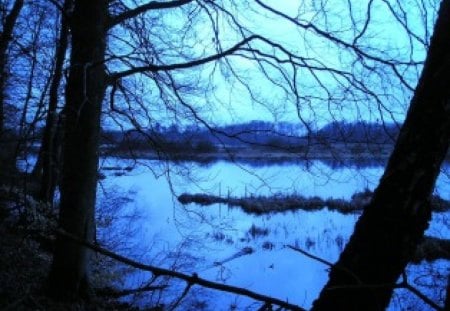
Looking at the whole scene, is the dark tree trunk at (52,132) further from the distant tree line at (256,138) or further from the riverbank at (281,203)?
the riverbank at (281,203)

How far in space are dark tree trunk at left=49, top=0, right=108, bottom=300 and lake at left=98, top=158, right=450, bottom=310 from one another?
4.47 ft

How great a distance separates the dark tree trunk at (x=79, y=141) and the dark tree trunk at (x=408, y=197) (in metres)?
6.13

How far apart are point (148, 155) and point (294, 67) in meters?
3.69

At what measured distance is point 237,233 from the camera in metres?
19.3

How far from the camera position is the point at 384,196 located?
1943 mm

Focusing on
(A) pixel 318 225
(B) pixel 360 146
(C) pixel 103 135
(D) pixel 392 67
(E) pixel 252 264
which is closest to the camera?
(D) pixel 392 67

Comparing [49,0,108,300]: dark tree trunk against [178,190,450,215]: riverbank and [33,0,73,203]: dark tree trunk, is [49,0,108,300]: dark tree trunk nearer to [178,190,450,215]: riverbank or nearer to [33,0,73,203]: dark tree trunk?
[33,0,73,203]: dark tree trunk

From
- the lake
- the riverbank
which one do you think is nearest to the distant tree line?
the lake

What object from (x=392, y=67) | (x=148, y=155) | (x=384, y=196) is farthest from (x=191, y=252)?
(x=384, y=196)

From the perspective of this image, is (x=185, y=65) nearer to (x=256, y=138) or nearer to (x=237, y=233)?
(x=256, y=138)

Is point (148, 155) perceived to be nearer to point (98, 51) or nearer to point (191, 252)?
point (98, 51)

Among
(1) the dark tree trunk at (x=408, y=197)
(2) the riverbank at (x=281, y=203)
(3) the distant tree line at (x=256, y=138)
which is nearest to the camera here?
(1) the dark tree trunk at (x=408, y=197)

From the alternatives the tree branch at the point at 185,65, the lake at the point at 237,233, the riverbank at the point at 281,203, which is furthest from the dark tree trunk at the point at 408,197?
the riverbank at the point at 281,203

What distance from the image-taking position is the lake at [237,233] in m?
8.88
